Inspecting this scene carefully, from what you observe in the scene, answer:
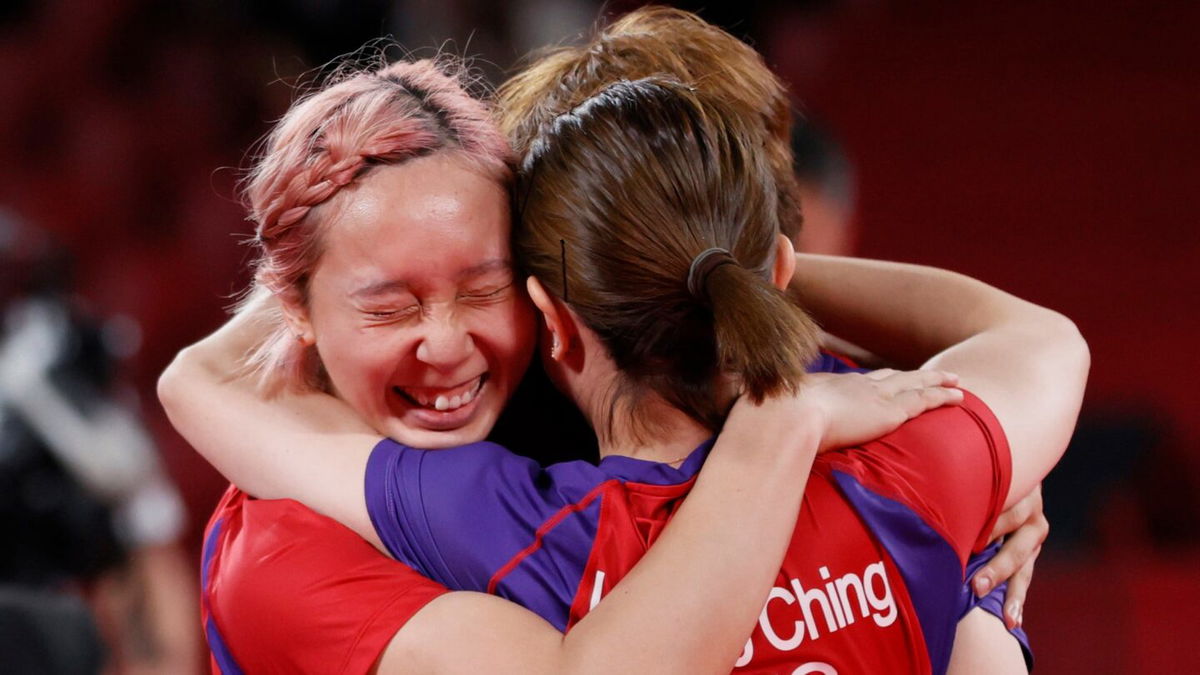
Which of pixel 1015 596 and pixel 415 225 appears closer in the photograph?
pixel 415 225

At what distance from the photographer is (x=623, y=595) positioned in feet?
3.30

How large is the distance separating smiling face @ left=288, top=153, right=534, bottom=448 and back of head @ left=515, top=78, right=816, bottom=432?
0.07 m

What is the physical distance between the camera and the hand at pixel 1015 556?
1287mm

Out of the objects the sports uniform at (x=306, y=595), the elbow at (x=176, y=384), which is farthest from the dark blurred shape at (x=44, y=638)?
the sports uniform at (x=306, y=595)

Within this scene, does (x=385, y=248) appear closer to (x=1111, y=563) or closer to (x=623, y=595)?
(x=623, y=595)

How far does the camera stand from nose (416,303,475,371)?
47.5 inches

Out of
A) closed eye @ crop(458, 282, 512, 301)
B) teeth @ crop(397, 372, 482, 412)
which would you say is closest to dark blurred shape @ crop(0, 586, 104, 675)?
teeth @ crop(397, 372, 482, 412)

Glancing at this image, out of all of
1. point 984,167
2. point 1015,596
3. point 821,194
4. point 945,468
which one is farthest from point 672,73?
point 984,167

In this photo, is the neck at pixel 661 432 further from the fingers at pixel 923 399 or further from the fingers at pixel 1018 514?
the fingers at pixel 1018 514

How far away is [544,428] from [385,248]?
324mm

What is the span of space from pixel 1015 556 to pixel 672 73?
612mm

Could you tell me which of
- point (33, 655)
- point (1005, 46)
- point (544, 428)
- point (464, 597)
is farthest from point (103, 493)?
point (1005, 46)

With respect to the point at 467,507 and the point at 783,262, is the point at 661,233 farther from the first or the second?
the point at 467,507

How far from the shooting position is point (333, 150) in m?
1.21
